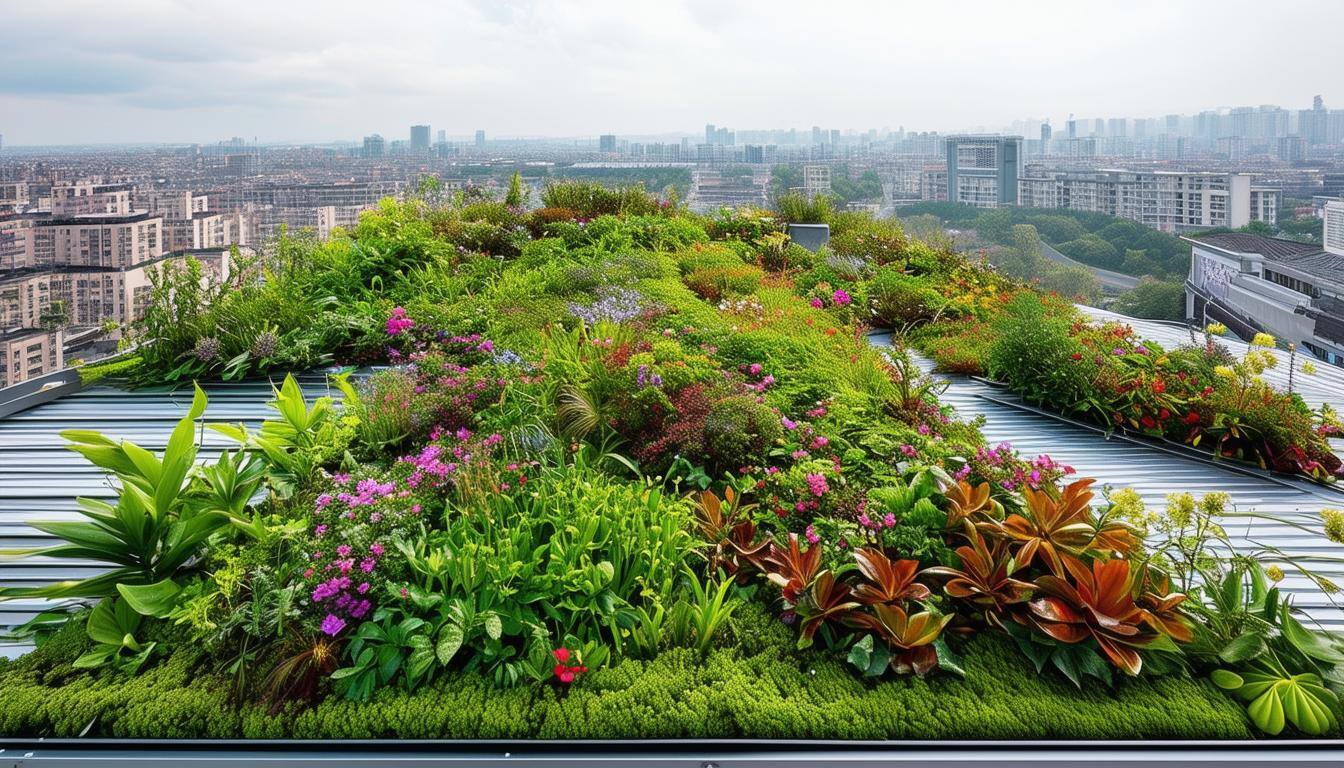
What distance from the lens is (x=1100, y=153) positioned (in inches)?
629

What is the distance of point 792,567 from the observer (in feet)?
8.63

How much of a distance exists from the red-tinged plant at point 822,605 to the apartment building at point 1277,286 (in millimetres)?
5981

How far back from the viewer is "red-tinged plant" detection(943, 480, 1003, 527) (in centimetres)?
281

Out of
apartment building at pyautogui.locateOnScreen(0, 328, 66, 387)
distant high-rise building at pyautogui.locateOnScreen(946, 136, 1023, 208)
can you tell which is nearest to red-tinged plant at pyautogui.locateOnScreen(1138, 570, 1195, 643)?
apartment building at pyautogui.locateOnScreen(0, 328, 66, 387)

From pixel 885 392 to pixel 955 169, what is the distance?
11511mm

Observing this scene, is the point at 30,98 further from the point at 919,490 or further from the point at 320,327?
the point at 919,490

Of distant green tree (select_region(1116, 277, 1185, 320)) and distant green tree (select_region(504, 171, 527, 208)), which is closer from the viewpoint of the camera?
distant green tree (select_region(1116, 277, 1185, 320))

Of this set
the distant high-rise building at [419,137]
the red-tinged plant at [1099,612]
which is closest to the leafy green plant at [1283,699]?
the red-tinged plant at [1099,612]

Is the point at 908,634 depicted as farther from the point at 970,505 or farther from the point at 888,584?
the point at 970,505

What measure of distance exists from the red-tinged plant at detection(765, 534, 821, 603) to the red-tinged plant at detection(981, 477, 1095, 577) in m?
0.65

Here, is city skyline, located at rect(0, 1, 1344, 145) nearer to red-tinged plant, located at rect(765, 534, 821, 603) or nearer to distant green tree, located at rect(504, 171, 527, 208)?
distant green tree, located at rect(504, 171, 527, 208)

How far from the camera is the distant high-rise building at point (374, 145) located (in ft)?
47.4

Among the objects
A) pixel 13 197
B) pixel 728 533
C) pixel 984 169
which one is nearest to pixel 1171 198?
pixel 984 169

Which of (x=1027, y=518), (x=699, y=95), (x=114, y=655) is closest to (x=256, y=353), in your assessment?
(x=114, y=655)
